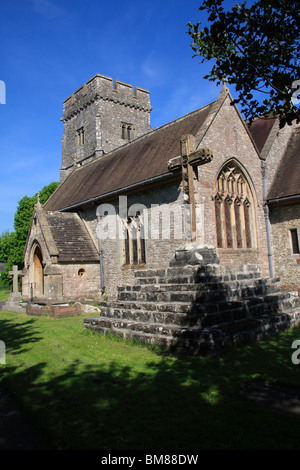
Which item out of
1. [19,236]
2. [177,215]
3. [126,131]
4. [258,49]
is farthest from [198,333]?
[126,131]

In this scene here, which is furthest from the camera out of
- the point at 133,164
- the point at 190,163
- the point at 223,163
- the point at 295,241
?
the point at 133,164

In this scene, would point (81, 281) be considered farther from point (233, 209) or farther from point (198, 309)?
point (198, 309)

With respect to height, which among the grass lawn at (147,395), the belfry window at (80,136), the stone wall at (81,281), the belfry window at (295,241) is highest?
the belfry window at (80,136)

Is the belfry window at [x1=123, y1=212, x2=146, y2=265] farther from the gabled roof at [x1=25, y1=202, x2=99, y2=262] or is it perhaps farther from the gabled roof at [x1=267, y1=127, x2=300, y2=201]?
the gabled roof at [x1=267, y1=127, x2=300, y2=201]

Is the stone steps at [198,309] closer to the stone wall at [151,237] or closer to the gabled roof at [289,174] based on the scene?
the stone wall at [151,237]

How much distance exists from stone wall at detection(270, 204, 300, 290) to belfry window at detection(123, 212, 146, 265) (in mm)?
5680

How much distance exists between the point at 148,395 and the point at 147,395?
0.04ft

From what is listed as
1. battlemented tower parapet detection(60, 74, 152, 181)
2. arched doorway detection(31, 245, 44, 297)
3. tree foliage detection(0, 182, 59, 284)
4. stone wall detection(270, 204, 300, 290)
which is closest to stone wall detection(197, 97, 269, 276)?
stone wall detection(270, 204, 300, 290)

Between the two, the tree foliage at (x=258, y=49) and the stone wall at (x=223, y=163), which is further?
the stone wall at (x=223, y=163)

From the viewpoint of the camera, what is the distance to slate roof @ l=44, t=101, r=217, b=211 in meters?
14.5

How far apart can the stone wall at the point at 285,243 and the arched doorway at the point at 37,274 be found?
11.8 meters

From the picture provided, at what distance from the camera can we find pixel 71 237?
17.0m

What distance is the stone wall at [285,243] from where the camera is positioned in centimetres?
1389

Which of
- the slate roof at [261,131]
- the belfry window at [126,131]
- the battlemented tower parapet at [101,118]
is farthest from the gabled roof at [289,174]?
the belfry window at [126,131]
